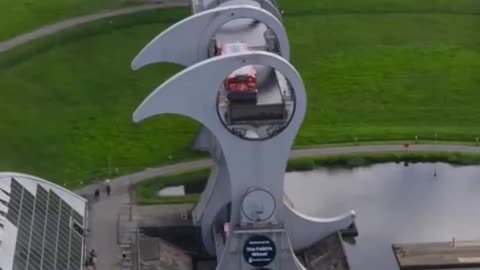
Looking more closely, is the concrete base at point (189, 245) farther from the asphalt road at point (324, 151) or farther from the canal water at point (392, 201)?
the asphalt road at point (324, 151)

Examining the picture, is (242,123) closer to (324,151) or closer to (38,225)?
(38,225)

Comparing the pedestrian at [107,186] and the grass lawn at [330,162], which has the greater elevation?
the grass lawn at [330,162]

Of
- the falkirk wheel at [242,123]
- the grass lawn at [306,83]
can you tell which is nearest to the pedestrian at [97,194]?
the grass lawn at [306,83]

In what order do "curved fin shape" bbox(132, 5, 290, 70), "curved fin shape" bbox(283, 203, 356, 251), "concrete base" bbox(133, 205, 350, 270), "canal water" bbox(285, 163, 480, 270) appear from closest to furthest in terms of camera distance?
"curved fin shape" bbox(132, 5, 290, 70), "concrete base" bbox(133, 205, 350, 270), "curved fin shape" bbox(283, 203, 356, 251), "canal water" bbox(285, 163, 480, 270)

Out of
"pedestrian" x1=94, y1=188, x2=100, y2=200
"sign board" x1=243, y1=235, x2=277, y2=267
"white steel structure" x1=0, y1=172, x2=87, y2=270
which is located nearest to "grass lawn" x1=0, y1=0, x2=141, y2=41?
"pedestrian" x1=94, y1=188, x2=100, y2=200

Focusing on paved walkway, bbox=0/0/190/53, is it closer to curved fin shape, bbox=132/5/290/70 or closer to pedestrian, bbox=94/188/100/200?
pedestrian, bbox=94/188/100/200

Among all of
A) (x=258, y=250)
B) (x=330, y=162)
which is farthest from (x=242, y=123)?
(x=330, y=162)
